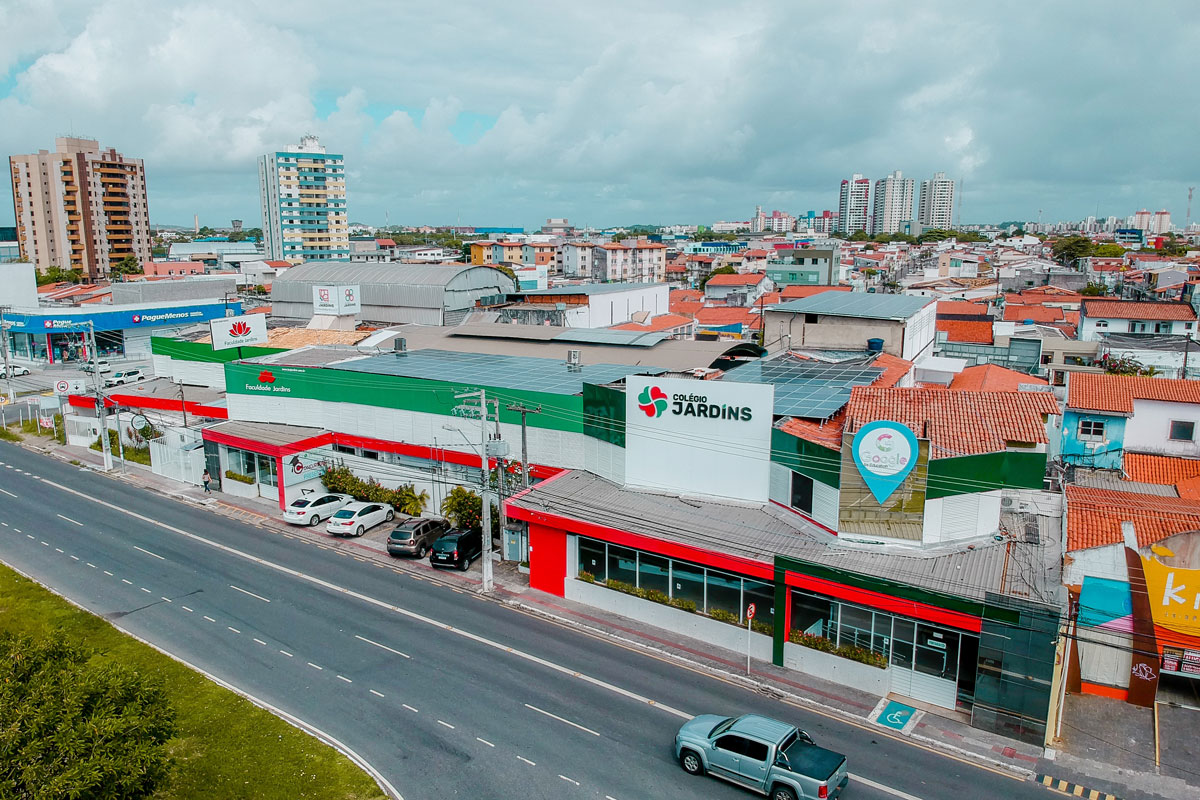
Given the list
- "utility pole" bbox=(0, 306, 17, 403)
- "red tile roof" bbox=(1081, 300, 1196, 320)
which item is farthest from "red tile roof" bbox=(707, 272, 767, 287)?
"utility pole" bbox=(0, 306, 17, 403)

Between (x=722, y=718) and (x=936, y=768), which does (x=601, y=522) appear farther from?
(x=936, y=768)

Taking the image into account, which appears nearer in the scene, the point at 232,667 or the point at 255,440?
the point at 232,667

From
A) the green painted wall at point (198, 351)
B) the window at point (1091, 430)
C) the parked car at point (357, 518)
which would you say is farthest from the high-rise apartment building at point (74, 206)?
the window at point (1091, 430)

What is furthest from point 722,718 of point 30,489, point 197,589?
point 30,489

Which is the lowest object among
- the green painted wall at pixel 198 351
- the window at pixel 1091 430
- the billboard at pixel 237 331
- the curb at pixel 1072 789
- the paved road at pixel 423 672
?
the paved road at pixel 423 672

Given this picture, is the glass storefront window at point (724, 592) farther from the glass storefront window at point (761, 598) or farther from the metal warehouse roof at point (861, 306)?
the metal warehouse roof at point (861, 306)

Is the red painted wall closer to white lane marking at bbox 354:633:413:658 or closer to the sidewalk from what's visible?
the sidewalk
